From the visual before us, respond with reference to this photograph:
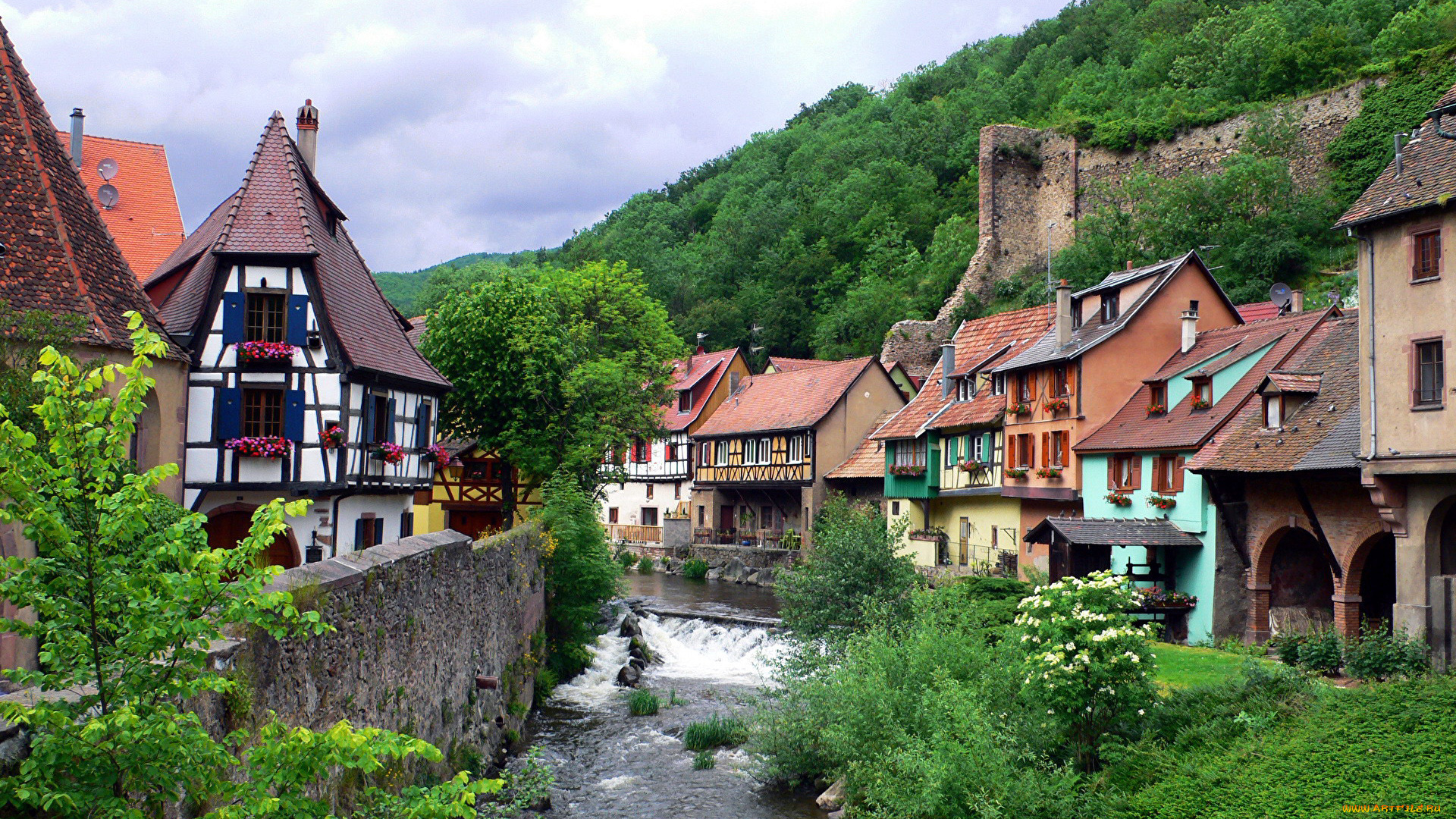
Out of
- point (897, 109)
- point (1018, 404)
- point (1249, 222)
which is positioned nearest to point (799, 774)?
point (1018, 404)

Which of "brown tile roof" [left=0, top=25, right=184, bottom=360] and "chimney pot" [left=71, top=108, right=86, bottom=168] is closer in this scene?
"brown tile roof" [left=0, top=25, right=184, bottom=360]

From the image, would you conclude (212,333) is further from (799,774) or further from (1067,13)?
(1067,13)

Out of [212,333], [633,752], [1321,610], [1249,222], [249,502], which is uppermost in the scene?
[1249,222]

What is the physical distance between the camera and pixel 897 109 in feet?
264

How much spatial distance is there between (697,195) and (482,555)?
261 ft

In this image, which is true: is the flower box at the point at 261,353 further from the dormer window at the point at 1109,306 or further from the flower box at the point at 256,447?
the dormer window at the point at 1109,306

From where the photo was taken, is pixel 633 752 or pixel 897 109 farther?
pixel 897 109

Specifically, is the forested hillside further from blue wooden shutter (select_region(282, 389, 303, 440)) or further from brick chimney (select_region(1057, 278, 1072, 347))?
blue wooden shutter (select_region(282, 389, 303, 440))

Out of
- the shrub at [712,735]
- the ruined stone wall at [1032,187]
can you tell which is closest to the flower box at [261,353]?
the shrub at [712,735]

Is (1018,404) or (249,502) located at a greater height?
(1018,404)

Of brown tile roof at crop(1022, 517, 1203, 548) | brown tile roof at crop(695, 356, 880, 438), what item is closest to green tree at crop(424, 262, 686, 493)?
brown tile roof at crop(695, 356, 880, 438)

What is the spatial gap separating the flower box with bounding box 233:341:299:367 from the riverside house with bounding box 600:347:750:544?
31.5 metres

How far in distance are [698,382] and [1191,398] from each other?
31431 millimetres

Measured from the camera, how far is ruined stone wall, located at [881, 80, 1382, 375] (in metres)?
51.0
